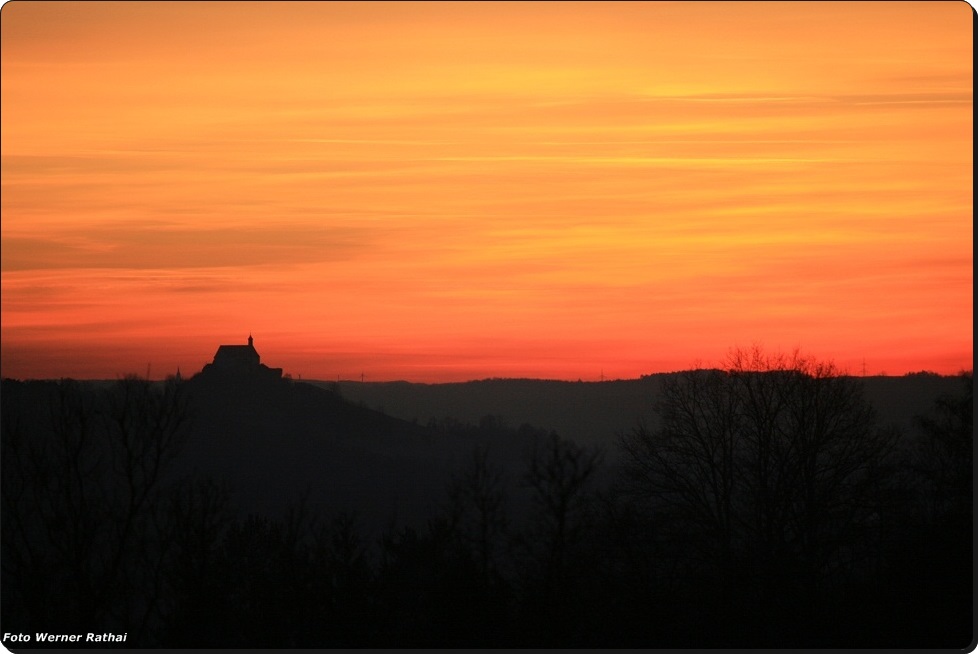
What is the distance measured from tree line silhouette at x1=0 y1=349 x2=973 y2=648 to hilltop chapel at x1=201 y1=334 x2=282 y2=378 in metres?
123

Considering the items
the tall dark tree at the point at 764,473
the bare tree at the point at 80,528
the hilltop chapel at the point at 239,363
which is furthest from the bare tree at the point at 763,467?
the hilltop chapel at the point at 239,363

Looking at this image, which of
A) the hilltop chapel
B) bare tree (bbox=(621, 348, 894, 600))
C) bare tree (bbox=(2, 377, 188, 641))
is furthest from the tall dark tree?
the hilltop chapel

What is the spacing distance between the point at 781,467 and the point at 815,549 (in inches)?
129

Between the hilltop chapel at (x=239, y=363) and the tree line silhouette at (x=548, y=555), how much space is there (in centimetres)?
12337

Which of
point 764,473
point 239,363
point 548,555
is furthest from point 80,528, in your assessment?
point 239,363

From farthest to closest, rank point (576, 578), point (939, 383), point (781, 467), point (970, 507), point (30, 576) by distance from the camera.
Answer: point (939, 383) < point (781, 467) < point (970, 507) < point (576, 578) < point (30, 576)

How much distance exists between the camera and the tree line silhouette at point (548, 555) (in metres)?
24.1

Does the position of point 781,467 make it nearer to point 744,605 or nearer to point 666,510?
point 666,510

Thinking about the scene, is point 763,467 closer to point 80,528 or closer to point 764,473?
point 764,473

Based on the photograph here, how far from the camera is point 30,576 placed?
73.5 ft

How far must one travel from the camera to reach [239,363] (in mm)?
168875

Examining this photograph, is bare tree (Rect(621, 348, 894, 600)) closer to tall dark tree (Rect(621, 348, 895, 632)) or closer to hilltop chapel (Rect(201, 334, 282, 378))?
tall dark tree (Rect(621, 348, 895, 632))

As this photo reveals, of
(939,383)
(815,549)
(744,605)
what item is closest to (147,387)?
(744,605)

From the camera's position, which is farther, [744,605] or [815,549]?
[815,549]
